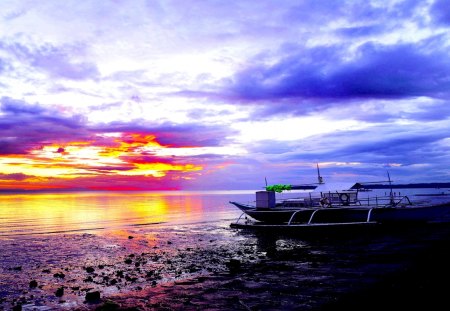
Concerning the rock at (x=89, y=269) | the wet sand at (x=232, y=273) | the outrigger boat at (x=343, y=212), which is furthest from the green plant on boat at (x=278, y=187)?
the rock at (x=89, y=269)

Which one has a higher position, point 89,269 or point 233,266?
point 89,269

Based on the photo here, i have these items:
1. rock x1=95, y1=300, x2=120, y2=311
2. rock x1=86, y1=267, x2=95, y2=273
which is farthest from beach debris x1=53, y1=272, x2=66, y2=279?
rock x1=95, y1=300, x2=120, y2=311

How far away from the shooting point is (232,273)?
2253 cm

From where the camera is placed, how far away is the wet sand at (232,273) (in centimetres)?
1617

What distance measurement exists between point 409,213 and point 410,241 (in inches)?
408

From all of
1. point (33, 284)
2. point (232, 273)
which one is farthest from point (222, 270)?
point (33, 284)

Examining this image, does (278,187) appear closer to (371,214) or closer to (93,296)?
(371,214)

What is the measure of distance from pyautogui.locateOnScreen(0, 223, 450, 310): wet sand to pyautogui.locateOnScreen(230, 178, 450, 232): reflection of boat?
279 cm

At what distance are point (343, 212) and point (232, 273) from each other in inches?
1016

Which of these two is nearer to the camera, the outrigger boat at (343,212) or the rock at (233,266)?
the rock at (233,266)

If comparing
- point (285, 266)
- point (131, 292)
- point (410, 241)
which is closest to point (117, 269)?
point (131, 292)

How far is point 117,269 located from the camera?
1006 inches

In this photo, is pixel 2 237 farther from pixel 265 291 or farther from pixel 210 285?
pixel 265 291

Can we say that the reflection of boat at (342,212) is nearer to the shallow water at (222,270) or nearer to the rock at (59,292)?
the shallow water at (222,270)
